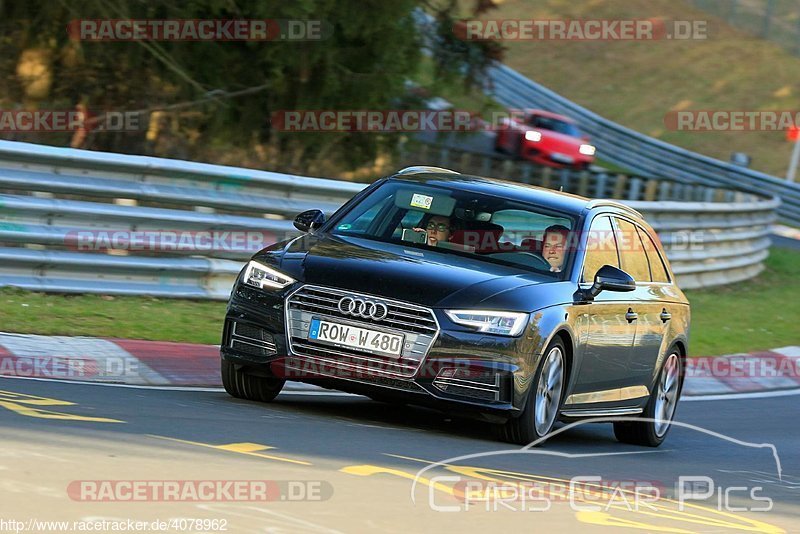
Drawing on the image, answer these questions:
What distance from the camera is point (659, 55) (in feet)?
167

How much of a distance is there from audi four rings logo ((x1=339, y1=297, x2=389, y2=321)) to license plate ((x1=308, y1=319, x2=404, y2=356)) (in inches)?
3.0

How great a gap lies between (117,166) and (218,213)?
44.4 inches

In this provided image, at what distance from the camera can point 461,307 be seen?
782cm

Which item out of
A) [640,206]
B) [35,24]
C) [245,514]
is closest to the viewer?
[245,514]

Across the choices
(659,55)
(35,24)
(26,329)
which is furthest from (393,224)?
(659,55)

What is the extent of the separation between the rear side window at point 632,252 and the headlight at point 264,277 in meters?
2.50

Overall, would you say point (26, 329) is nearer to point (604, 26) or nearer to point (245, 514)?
point (245, 514)

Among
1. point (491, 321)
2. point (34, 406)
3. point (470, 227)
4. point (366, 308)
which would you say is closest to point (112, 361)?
point (34, 406)

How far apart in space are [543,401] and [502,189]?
61.3 inches

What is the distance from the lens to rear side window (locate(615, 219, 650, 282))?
9.61m

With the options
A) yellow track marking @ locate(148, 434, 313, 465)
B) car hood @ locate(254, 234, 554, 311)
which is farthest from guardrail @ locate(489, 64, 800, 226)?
yellow track marking @ locate(148, 434, 313, 465)

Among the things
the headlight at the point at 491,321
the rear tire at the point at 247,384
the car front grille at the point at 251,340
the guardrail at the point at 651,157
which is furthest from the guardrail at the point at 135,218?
the guardrail at the point at 651,157

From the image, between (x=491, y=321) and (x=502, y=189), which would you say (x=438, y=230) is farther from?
(x=491, y=321)

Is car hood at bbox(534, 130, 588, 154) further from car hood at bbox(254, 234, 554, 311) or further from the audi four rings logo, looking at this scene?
the audi four rings logo
